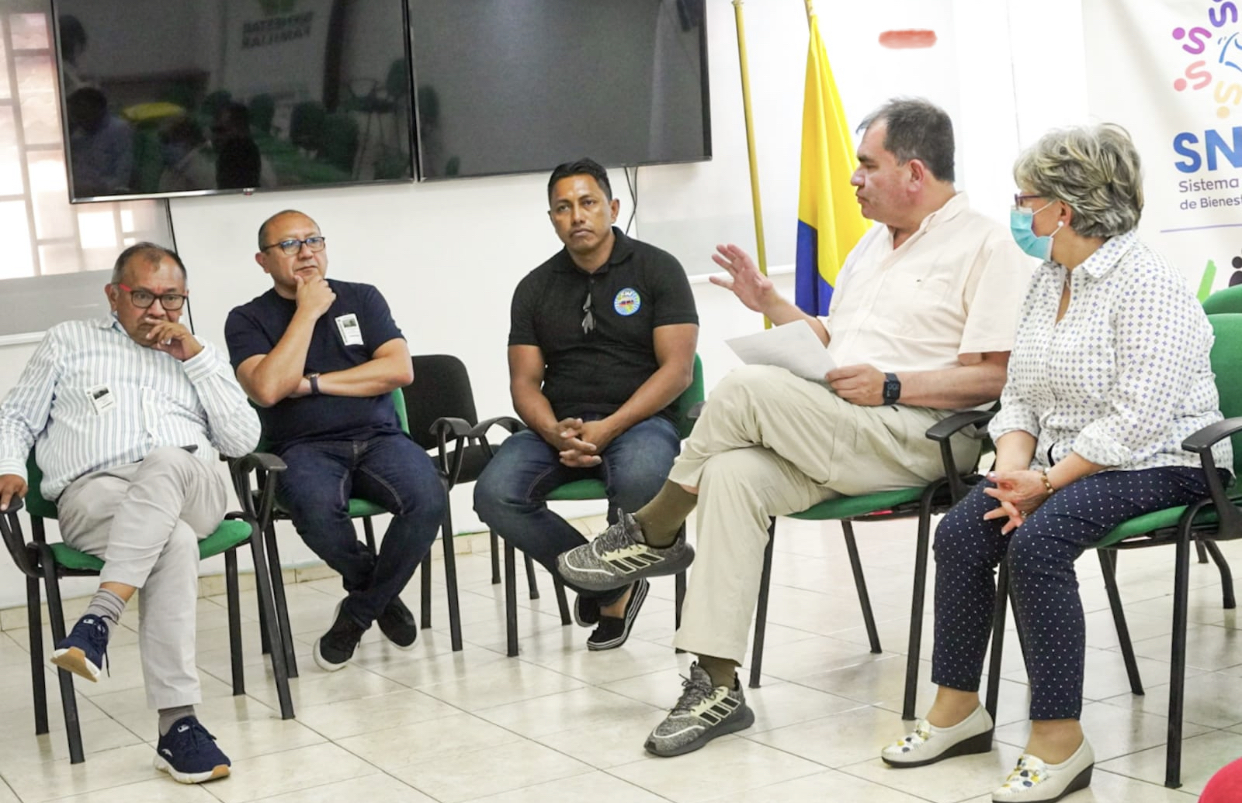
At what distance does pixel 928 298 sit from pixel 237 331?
6.04 ft

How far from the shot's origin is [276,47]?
468 centimetres

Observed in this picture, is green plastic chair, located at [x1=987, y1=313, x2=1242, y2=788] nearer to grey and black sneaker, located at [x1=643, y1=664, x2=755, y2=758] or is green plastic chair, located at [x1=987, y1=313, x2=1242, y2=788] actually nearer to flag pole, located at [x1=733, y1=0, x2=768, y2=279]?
grey and black sneaker, located at [x1=643, y1=664, x2=755, y2=758]

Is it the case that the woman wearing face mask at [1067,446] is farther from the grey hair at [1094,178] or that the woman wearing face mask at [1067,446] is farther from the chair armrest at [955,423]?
the chair armrest at [955,423]

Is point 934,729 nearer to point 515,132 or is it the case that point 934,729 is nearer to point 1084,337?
point 1084,337

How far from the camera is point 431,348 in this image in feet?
16.7

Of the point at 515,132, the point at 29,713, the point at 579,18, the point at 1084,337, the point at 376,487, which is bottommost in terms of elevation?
the point at 29,713

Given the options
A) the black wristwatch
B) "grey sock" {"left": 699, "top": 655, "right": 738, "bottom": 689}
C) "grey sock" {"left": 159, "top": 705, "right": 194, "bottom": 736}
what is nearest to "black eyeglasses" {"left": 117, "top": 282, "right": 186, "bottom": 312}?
"grey sock" {"left": 159, "top": 705, "right": 194, "bottom": 736}

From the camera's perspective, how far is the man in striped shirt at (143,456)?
112 inches

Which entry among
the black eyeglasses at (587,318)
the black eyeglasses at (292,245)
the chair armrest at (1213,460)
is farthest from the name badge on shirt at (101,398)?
the chair armrest at (1213,460)

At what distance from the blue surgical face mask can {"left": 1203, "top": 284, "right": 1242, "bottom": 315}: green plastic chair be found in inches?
23.4

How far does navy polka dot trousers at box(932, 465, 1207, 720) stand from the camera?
2.33 m

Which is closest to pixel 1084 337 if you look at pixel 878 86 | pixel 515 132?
pixel 515 132

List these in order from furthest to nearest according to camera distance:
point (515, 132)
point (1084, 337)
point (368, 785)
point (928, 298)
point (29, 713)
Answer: point (515, 132) → point (29, 713) → point (928, 298) → point (368, 785) → point (1084, 337)

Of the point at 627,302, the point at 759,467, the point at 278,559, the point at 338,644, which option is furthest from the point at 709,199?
the point at 759,467
